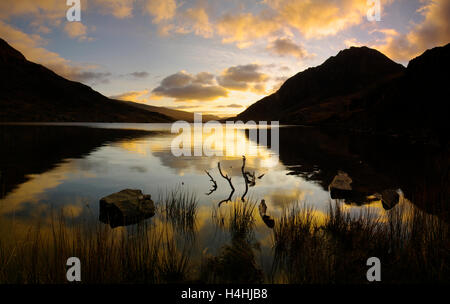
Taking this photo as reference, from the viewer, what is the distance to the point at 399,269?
5.02m

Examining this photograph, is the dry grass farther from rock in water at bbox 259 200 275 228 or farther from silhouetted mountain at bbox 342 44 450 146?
silhouetted mountain at bbox 342 44 450 146

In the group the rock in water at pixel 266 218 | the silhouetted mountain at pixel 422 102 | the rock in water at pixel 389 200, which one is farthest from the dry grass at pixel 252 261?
the silhouetted mountain at pixel 422 102

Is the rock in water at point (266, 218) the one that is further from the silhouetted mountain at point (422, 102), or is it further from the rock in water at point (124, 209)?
the silhouetted mountain at point (422, 102)

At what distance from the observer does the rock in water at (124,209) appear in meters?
8.66

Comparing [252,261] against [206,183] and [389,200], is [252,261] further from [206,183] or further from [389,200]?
[206,183]

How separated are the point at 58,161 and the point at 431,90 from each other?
190 ft

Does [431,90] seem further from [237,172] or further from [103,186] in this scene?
[103,186]

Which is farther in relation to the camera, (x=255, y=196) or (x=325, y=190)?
(x=325, y=190)

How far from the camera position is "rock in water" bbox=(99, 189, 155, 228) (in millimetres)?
8656

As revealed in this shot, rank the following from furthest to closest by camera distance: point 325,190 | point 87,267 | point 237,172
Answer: point 237,172 → point 325,190 → point 87,267

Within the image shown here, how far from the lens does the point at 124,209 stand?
898 centimetres

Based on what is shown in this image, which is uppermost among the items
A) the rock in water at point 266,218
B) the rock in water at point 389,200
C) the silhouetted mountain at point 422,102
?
the silhouetted mountain at point 422,102

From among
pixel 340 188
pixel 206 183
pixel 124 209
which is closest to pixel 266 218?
pixel 124 209
